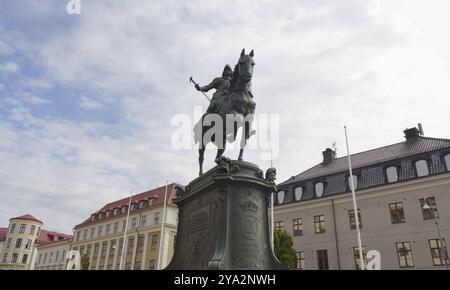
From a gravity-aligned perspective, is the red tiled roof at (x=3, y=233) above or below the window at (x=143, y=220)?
above

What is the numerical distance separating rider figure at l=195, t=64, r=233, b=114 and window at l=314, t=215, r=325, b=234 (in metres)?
28.3

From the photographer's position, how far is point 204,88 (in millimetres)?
10344

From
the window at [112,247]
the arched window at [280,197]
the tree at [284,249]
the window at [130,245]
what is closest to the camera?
the tree at [284,249]

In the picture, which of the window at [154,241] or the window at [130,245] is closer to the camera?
the window at [154,241]

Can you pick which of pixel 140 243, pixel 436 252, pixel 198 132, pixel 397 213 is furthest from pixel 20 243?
pixel 198 132

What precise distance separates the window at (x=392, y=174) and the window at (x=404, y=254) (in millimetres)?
5667

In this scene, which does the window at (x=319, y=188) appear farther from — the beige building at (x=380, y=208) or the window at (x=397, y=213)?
the window at (x=397, y=213)

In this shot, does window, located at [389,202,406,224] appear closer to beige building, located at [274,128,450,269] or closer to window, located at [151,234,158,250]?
beige building, located at [274,128,450,269]

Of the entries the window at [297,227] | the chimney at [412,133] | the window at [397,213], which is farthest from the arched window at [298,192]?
the chimney at [412,133]

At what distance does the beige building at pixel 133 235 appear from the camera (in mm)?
46406

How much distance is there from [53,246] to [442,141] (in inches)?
2782

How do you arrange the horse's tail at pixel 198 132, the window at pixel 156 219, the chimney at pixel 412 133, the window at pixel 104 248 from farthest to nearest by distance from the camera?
the window at pixel 104 248 < the window at pixel 156 219 < the chimney at pixel 412 133 < the horse's tail at pixel 198 132

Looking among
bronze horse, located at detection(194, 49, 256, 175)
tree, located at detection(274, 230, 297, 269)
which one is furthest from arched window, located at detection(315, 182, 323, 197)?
bronze horse, located at detection(194, 49, 256, 175)

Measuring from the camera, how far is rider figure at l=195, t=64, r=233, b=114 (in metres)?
9.61
